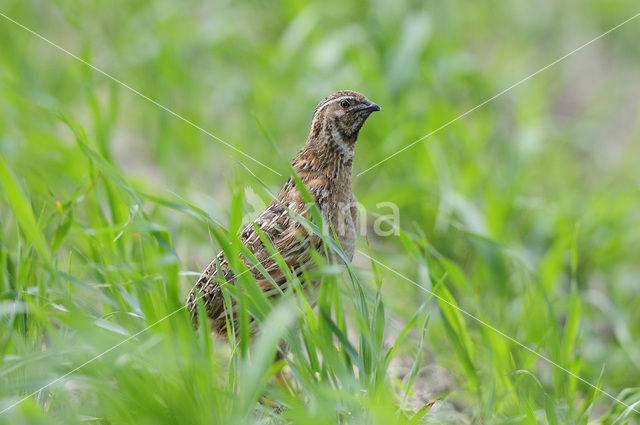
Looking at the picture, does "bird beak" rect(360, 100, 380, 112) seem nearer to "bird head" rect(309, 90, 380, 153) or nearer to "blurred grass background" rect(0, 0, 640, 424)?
"bird head" rect(309, 90, 380, 153)

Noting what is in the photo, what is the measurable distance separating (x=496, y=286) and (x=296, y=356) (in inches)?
70.2

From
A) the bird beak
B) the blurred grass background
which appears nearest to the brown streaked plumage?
the bird beak

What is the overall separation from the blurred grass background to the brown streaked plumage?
16cm

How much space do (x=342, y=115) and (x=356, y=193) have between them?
205 centimetres

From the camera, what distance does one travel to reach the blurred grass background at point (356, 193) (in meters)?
2.49

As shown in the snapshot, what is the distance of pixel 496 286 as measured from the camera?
413 centimetres

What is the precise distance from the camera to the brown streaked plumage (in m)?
2.78

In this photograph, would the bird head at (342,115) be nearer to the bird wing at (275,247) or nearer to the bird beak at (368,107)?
the bird beak at (368,107)

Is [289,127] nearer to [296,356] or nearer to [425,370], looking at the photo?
[425,370]

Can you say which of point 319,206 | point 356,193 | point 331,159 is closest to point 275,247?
point 319,206

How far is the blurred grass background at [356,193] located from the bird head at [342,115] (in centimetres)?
33

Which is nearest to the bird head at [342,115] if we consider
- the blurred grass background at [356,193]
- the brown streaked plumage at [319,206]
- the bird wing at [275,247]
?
the brown streaked plumage at [319,206]

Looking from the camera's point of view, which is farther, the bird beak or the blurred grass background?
the bird beak

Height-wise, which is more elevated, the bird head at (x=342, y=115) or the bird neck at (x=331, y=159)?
the bird head at (x=342, y=115)
